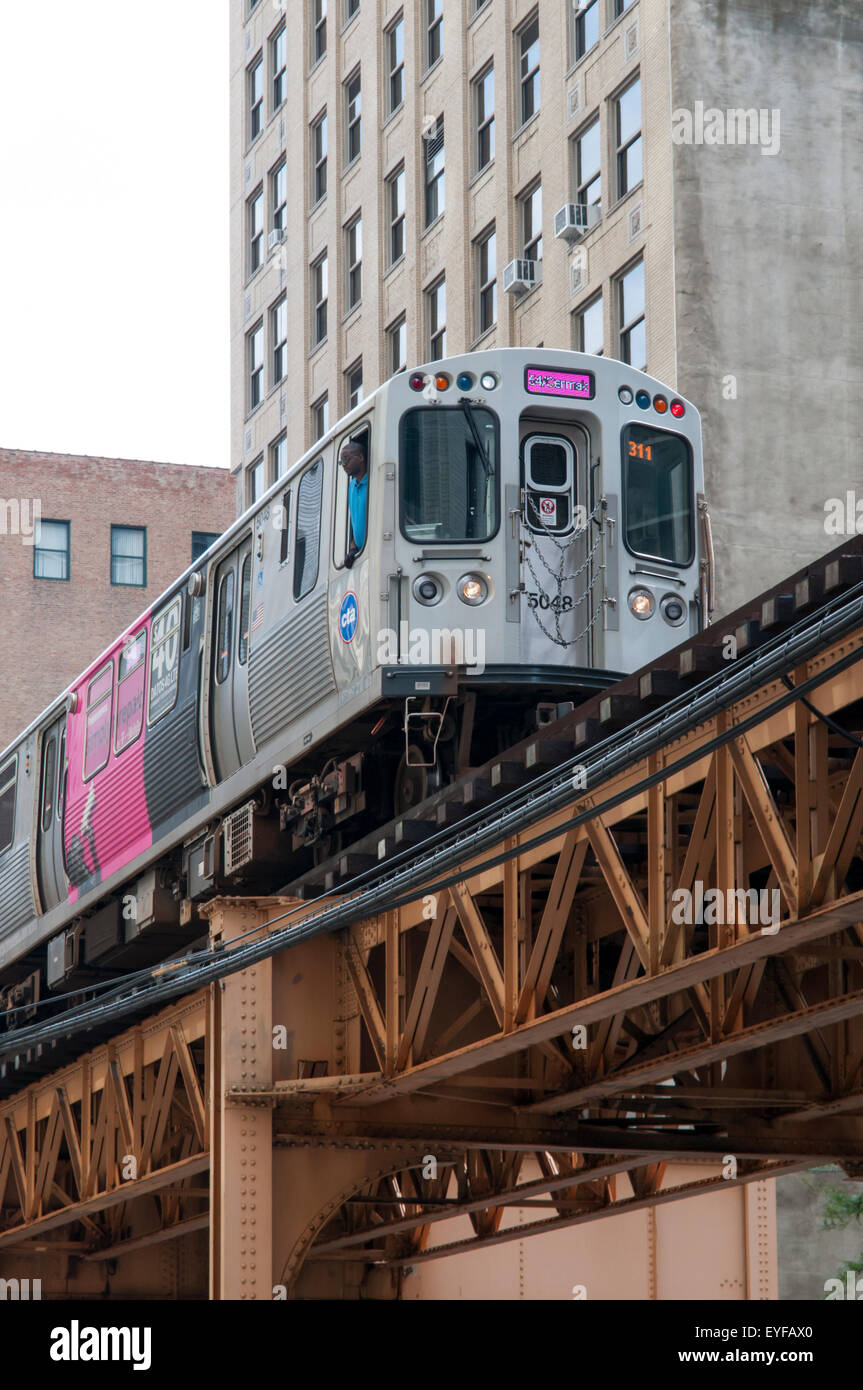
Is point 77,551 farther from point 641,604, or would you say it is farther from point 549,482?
point 641,604

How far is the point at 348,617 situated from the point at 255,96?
36044mm

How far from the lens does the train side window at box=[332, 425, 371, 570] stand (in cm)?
1617

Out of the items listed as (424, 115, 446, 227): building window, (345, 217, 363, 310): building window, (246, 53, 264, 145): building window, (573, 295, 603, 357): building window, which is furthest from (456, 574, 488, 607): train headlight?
(246, 53, 264, 145): building window

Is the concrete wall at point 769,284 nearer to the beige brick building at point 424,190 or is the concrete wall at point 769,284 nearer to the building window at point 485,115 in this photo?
the beige brick building at point 424,190

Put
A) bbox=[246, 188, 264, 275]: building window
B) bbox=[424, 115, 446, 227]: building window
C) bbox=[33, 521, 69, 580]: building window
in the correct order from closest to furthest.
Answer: bbox=[424, 115, 446, 227]: building window < bbox=[246, 188, 264, 275]: building window < bbox=[33, 521, 69, 580]: building window

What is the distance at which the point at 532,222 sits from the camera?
3659cm

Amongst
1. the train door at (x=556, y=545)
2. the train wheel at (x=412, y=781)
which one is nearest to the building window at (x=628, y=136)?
the train door at (x=556, y=545)

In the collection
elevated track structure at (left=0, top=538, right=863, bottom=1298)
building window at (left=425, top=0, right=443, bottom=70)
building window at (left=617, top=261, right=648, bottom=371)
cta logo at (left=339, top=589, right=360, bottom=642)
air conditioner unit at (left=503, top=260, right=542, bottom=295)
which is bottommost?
elevated track structure at (left=0, top=538, right=863, bottom=1298)

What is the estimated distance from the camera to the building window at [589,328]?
111ft

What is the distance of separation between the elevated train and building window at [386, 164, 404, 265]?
23.6 meters

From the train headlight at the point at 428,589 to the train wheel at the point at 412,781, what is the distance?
995mm

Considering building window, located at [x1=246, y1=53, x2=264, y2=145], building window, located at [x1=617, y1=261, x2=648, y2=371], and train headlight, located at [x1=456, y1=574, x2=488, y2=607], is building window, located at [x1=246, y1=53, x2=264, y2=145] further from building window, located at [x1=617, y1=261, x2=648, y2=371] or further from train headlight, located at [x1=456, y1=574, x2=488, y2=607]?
train headlight, located at [x1=456, y1=574, x2=488, y2=607]

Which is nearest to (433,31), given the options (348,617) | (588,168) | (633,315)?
(588,168)

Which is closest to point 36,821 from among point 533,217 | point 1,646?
point 533,217
